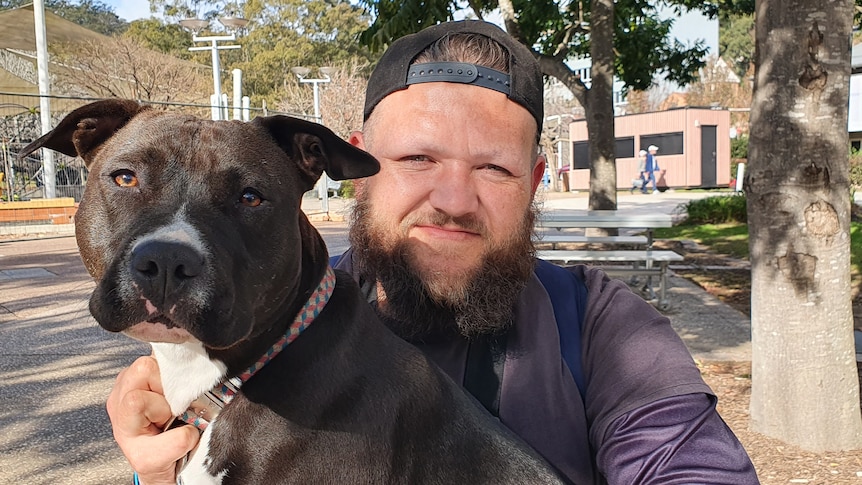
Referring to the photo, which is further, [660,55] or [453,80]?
[660,55]

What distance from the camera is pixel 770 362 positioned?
198 inches

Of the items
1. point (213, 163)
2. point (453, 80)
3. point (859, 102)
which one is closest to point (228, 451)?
point (213, 163)

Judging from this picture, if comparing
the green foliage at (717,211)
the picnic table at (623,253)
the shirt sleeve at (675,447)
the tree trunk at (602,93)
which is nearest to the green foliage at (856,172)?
the green foliage at (717,211)

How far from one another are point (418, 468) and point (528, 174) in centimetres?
114

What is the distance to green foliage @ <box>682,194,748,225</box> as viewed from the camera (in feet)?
60.4

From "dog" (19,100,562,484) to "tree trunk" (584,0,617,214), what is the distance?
→ 9.48m

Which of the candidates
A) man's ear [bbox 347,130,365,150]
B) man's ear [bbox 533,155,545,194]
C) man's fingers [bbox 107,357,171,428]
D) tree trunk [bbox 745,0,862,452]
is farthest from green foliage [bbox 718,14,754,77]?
man's fingers [bbox 107,357,171,428]

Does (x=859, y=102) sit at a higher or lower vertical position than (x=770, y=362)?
higher

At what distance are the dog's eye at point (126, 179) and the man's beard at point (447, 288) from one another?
0.96m

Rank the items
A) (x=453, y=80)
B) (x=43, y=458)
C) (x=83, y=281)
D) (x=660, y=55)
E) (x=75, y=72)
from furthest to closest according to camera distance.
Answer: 1. (x=75, y=72)
2. (x=660, y=55)
3. (x=83, y=281)
4. (x=43, y=458)
5. (x=453, y=80)

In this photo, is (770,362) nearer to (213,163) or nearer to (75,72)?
(213,163)

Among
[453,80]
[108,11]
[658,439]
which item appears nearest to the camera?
[658,439]

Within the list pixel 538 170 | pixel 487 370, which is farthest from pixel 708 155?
pixel 487 370

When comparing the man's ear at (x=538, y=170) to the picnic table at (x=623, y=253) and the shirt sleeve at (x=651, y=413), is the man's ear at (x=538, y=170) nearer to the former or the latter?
the shirt sleeve at (x=651, y=413)
